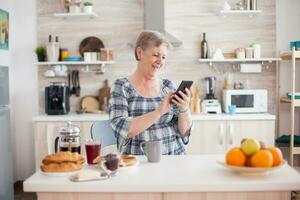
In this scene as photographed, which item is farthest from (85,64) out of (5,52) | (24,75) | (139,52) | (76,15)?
(139,52)

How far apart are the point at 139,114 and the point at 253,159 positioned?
778 mm

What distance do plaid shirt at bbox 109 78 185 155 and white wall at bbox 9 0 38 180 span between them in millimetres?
2662

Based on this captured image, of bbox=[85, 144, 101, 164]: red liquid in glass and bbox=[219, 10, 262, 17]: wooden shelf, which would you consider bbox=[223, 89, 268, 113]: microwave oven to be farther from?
bbox=[85, 144, 101, 164]: red liquid in glass

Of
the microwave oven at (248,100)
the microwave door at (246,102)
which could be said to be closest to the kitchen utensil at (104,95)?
the microwave oven at (248,100)

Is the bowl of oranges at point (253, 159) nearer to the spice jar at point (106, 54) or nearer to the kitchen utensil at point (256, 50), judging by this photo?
A: the kitchen utensil at point (256, 50)

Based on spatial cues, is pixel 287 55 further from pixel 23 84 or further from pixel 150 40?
pixel 23 84

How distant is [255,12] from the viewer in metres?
4.32

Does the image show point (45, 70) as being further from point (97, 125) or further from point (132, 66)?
point (97, 125)

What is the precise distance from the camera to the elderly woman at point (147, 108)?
7.08 feet

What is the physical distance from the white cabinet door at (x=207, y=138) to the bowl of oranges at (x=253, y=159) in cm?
233

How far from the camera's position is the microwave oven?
14.0 ft

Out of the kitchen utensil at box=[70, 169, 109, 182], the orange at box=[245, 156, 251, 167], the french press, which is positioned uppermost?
the french press

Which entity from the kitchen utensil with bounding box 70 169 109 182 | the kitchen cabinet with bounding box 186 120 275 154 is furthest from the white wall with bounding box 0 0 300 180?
the kitchen utensil with bounding box 70 169 109 182

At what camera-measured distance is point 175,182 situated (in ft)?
5.32
